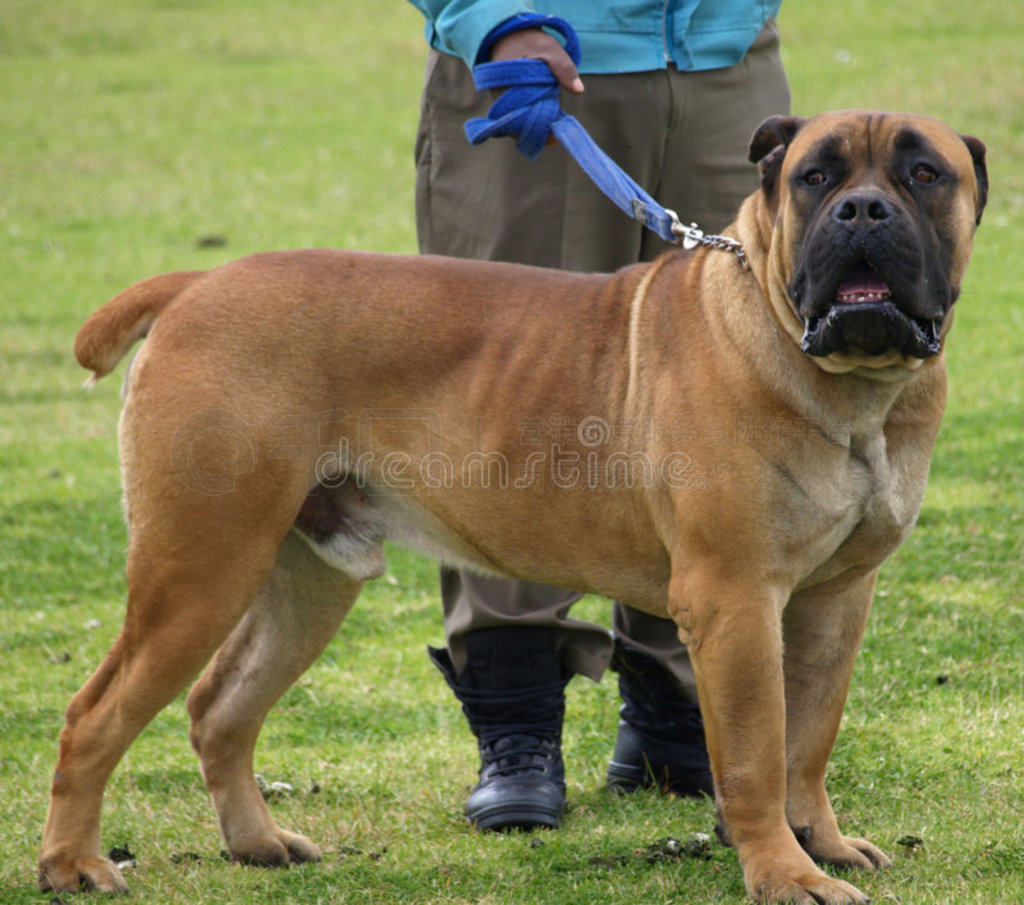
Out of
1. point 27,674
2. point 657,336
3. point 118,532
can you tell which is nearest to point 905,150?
point 657,336

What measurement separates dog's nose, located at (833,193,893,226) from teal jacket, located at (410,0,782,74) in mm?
1050

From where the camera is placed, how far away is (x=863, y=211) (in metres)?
2.71

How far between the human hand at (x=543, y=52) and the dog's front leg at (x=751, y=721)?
1183 millimetres

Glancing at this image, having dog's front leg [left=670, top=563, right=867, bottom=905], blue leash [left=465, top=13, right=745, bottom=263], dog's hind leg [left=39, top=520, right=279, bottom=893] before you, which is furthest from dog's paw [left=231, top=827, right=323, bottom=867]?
blue leash [left=465, top=13, right=745, bottom=263]

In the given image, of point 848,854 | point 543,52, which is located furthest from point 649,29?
point 848,854

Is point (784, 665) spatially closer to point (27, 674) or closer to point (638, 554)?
point (638, 554)

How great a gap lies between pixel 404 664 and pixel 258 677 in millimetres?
1590

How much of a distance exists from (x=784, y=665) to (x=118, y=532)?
13.7 feet

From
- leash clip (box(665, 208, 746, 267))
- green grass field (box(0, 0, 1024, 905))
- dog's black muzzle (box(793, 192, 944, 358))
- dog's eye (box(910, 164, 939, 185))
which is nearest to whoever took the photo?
dog's black muzzle (box(793, 192, 944, 358))

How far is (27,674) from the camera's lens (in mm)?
5062

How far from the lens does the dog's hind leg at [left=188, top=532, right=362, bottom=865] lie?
352 cm

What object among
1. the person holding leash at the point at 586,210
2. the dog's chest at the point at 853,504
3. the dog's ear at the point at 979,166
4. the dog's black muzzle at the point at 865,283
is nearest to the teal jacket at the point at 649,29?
the person holding leash at the point at 586,210

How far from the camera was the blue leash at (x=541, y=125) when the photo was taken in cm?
327

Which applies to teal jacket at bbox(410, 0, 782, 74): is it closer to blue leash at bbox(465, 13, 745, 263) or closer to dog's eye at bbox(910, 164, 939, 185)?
blue leash at bbox(465, 13, 745, 263)
